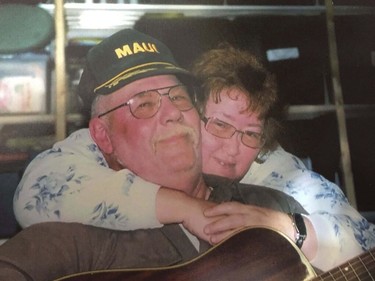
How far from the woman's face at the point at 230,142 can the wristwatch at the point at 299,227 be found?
0.17 m

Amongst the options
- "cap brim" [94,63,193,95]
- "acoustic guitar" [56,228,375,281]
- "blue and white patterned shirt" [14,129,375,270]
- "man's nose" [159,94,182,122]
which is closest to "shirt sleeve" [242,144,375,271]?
"blue and white patterned shirt" [14,129,375,270]

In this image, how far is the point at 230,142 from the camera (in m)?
1.41

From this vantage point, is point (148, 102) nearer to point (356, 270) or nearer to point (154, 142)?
point (154, 142)

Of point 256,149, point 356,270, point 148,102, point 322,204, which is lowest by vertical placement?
point 356,270

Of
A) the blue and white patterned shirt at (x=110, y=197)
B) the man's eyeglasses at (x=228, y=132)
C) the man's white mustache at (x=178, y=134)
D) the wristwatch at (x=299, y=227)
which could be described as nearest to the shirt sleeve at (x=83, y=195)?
the blue and white patterned shirt at (x=110, y=197)

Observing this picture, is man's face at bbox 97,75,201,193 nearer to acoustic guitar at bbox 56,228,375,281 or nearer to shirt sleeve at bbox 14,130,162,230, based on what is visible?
shirt sleeve at bbox 14,130,162,230

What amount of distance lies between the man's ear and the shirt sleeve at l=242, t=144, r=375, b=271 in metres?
0.35

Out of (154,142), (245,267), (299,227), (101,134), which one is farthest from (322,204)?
(101,134)

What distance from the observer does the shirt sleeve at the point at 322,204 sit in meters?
1.36

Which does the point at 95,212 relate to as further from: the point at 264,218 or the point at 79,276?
the point at 264,218

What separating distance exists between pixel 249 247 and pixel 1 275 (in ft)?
1.75

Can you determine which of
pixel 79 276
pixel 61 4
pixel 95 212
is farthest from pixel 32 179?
pixel 61 4

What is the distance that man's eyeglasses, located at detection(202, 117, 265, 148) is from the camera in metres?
1.40

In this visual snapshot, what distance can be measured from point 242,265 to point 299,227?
23 cm
